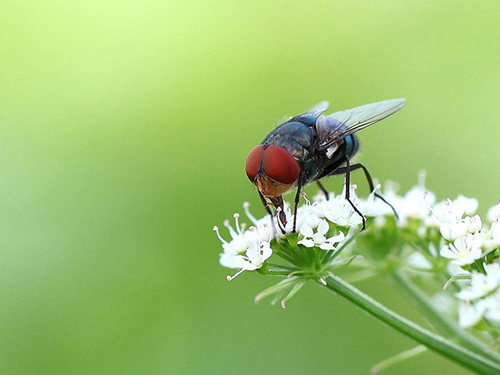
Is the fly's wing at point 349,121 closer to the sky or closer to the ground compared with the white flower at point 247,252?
closer to the sky

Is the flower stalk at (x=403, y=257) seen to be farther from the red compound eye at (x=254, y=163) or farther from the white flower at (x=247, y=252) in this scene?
the red compound eye at (x=254, y=163)

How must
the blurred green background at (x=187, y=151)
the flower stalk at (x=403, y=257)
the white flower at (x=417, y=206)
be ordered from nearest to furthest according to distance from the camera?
1. the flower stalk at (x=403, y=257)
2. the white flower at (x=417, y=206)
3. the blurred green background at (x=187, y=151)

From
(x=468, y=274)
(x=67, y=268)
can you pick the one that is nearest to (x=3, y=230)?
(x=67, y=268)

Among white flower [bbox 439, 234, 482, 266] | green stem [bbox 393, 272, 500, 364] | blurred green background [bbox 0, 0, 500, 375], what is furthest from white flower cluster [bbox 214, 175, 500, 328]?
blurred green background [bbox 0, 0, 500, 375]

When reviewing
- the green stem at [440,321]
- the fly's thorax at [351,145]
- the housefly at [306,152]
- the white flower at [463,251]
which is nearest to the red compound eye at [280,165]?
the housefly at [306,152]

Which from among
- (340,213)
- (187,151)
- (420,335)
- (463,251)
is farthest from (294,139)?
(187,151)

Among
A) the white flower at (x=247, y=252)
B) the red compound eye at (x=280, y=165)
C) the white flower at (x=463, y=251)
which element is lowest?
the white flower at (x=463, y=251)

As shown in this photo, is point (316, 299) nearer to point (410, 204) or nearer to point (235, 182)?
point (235, 182)
